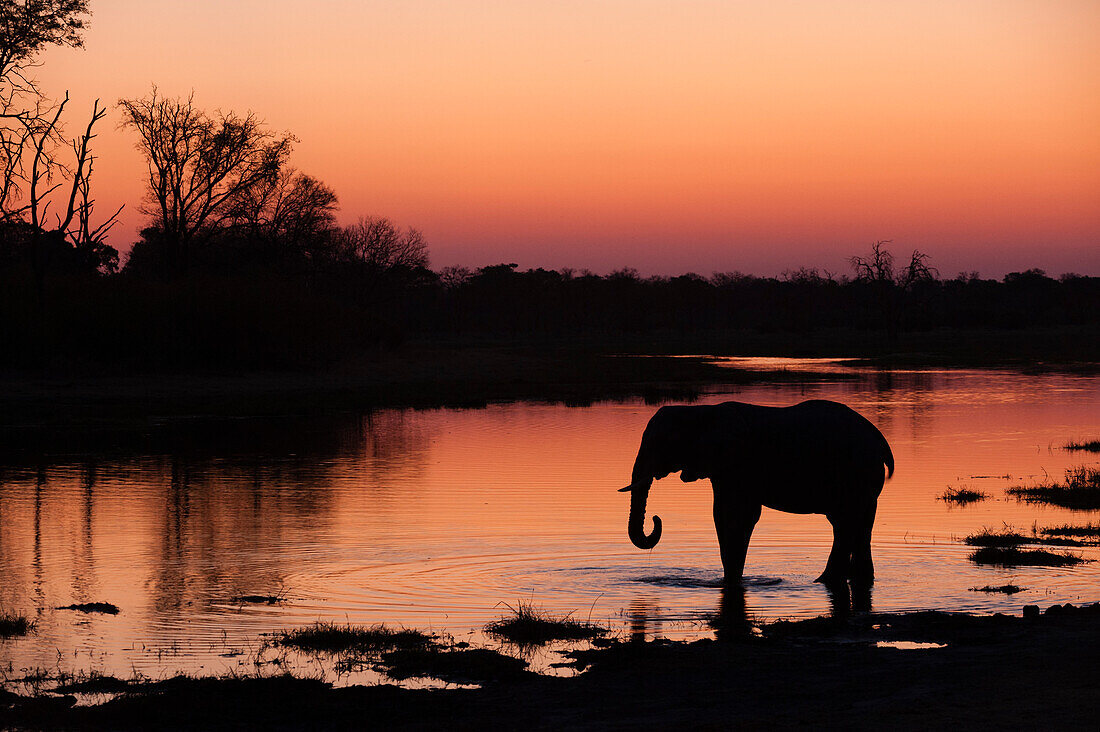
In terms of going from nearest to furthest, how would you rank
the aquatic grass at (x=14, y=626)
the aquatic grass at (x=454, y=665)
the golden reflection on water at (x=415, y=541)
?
the aquatic grass at (x=454, y=665)
the aquatic grass at (x=14, y=626)
the golden reflection on water at (x=415, y=541)

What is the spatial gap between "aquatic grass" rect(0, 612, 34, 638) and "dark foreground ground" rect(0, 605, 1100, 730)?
8.80 ft

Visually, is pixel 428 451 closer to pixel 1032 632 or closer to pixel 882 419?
pixel 882 419

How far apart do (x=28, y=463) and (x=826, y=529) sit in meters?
15.9

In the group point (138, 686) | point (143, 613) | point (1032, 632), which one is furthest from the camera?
point (143, 613)

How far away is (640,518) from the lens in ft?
41.1

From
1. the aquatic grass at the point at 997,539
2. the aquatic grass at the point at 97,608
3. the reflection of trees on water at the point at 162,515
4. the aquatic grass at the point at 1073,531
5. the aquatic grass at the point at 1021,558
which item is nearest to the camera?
the aquatic grass at the point at 97,608

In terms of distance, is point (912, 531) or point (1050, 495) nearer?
point (912, 531)

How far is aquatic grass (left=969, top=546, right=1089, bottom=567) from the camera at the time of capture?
13.6m

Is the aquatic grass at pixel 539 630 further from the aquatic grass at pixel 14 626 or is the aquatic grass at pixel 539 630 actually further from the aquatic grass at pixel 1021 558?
the aquatic grass at pixel 1021 558

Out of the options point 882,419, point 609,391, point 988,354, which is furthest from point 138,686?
point 988,354

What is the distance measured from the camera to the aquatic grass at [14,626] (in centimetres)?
1045

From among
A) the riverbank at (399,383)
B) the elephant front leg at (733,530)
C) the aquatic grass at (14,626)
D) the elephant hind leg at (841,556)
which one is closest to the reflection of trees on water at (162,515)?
the aquatic grass at (14,626)

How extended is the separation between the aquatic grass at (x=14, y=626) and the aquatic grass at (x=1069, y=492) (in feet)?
46.0

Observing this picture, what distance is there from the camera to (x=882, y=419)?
112 feet
